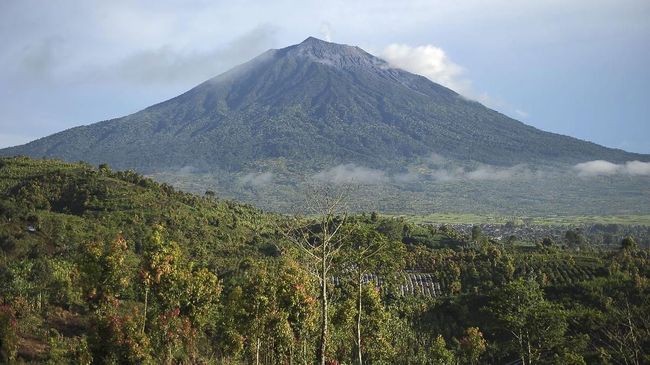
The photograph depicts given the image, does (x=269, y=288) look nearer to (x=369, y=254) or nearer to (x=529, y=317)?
(x=369, y=254)

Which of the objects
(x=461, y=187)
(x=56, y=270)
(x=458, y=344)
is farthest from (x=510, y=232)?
(x=56, y=270)

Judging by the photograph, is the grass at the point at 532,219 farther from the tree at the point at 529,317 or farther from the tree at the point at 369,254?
the tree at the point at 369,254

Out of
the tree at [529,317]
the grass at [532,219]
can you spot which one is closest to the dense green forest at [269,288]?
the tree at [529,317]

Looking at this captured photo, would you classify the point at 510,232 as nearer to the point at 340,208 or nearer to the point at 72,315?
the point at 72,315

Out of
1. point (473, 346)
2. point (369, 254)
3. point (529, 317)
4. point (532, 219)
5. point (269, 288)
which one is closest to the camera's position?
point (369, 254)

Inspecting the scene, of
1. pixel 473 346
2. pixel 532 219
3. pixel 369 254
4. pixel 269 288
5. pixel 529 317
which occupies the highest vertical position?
pixel 369 254

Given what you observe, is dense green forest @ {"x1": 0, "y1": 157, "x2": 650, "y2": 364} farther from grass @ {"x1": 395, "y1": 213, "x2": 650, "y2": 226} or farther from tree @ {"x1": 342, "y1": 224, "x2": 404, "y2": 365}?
grass @ {"x1": 395, "y1": 213, "x2": 650, "y2": 226}

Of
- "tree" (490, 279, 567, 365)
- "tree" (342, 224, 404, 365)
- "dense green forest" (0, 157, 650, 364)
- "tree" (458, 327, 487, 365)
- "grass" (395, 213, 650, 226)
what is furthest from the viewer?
"grass" (395, 213, 650, 226)

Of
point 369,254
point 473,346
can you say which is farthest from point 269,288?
point 473,346

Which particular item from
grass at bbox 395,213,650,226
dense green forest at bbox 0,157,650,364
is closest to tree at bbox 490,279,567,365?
dense green forest at bbox 0,157,650,364
